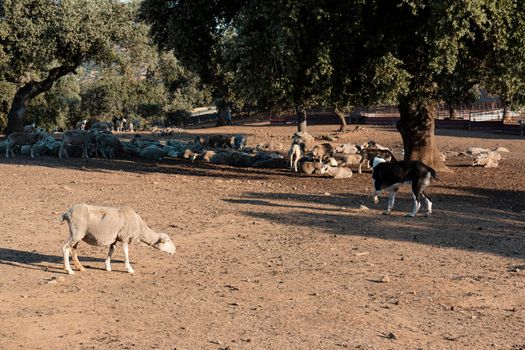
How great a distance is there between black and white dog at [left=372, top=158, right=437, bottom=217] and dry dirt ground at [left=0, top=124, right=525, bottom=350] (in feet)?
1.98

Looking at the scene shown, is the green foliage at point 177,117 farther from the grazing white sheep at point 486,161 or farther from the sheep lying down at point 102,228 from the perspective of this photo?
the sheep lying down at point 102,228

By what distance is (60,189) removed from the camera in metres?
21.3

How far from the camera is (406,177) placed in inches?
677

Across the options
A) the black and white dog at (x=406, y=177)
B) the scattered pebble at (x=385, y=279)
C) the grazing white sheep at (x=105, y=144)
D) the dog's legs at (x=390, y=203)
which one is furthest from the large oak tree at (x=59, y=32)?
the scattered pebble at (x=385, y=279)

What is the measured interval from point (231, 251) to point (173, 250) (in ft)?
5.02

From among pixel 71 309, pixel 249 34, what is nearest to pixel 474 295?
pixel 71 309

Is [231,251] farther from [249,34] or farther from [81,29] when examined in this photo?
[81,29]

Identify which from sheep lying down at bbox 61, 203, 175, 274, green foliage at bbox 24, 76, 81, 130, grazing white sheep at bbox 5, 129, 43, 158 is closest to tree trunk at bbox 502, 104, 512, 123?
green foliage at bbox 24, 76, 81, 130

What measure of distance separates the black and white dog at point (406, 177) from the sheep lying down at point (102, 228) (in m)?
7.23

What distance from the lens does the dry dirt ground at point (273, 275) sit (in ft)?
29.6

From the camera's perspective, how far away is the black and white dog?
17.0m

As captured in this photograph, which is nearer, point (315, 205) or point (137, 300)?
point (137, 300)

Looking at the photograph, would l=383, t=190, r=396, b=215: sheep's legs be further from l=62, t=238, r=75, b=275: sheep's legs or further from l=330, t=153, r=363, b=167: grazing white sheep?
l=330, t=153, r=363, b=167: grazing white sheep

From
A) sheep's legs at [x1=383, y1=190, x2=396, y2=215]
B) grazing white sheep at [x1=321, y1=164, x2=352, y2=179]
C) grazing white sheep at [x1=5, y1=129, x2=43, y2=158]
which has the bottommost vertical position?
sheep's legs at [x1=383, y1=190, x2=396, y2=215]
